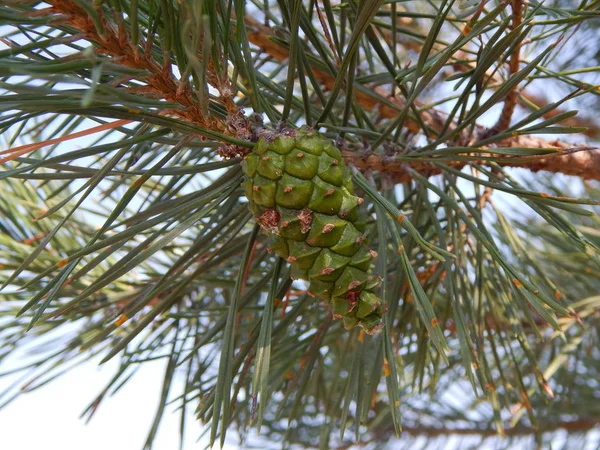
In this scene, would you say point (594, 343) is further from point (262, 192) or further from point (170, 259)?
point (262, 192)

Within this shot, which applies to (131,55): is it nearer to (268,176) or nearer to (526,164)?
(268,176)

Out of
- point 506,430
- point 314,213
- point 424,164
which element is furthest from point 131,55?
point 506,430

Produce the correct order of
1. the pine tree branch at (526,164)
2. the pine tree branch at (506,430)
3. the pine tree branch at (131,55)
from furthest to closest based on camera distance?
the pine tree branch at (506,430) < the pine tree branch at (526,164) < the pine tree branch at (131,55)

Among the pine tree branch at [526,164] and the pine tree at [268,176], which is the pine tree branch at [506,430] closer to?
the pine tree at [268,176]

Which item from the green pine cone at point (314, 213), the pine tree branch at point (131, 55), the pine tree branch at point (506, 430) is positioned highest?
the pine tree branch at point (131, 55)

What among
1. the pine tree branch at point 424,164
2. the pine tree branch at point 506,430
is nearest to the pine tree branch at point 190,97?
the pine tree branch at point 424,164

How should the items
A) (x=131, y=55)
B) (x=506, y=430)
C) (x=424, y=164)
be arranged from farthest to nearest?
1. (x=506, y=430)
2. (x=424, y=164)
3. (x=131, y=55)

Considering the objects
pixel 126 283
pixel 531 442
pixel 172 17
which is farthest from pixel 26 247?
pixel 531 442
